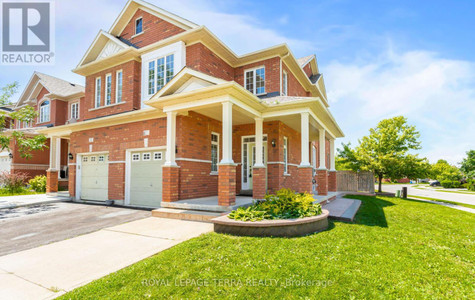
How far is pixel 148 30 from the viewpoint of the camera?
1183cm

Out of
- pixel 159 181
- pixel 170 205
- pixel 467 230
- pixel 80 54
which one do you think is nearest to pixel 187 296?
pixel 170 205

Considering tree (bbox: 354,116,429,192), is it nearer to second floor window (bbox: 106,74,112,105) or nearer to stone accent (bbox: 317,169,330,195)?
stone accent (bbox: 317,169,330,195)

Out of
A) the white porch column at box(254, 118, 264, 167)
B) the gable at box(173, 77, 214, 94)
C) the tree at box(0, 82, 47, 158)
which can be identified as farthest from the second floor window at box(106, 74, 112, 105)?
the white porch column at box(254, 118, 264, 167)

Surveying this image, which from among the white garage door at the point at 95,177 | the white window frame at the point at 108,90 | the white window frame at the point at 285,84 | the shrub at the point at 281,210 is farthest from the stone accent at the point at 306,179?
the white window frame at the point at 108,90

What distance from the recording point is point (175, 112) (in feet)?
27.2

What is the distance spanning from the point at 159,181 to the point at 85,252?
4861 millimetres

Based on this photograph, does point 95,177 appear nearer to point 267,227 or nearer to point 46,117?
point 267,227

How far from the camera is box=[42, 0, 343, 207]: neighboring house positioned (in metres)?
8.18

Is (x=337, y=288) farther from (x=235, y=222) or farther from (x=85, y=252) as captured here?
(x=85, y=252)

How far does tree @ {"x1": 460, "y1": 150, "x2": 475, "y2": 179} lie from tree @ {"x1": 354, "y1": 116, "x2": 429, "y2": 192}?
1985 cm

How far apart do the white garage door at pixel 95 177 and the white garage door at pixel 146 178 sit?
1940 mm

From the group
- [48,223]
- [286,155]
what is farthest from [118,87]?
[286,155]

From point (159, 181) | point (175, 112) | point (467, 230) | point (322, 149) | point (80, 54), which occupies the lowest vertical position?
point (467, 230)

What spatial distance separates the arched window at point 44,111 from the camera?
1837 centimetres
